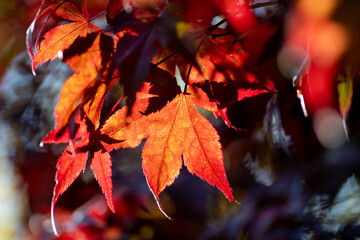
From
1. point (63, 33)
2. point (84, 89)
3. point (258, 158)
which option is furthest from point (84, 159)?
point (258, 158)

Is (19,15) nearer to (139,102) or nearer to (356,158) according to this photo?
(139,102)

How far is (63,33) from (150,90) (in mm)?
204

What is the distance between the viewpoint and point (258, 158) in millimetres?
1437

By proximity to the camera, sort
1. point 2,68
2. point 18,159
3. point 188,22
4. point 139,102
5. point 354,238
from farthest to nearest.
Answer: point 18,159 < point 2,68 < point 354,238 < point 139,102 < point 188,22

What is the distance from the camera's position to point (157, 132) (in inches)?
21.2

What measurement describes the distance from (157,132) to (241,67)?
183 millimetres

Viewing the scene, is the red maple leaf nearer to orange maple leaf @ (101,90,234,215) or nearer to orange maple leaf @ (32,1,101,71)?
orange maple leaf @ (101,90,234,215)

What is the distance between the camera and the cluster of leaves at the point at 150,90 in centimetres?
42

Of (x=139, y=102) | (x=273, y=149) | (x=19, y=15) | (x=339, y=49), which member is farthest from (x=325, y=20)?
(x=19, y=15)

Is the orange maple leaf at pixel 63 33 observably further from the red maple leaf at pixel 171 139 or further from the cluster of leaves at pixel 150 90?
the red maple leaf at pixel 171 139

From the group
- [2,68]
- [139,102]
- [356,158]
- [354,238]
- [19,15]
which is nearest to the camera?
[139,102]

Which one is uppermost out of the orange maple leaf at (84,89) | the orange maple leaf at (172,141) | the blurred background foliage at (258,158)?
the orange maple leaf at (84,89)

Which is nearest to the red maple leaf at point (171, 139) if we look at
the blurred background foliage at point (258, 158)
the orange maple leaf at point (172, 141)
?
the orange maple leaf at point (172, 141)

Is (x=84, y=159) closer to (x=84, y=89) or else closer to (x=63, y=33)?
(x=84, y=89)
